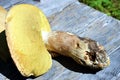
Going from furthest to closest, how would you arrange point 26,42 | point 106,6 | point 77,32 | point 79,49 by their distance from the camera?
point 106,6 < point 77,32 < point 79,49 < point 26,42

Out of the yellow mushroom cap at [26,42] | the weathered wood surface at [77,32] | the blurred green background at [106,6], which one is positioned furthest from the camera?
the blurred green background at [106,6]

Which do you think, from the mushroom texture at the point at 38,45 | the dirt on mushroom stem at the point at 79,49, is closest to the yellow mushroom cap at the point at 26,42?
the mushroom texture at the point at 38,45

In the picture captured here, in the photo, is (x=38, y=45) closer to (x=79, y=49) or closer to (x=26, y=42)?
(x=26, y=42)

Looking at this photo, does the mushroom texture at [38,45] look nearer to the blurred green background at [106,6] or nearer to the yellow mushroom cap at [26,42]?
the yellow mushroom cap at [26,42]

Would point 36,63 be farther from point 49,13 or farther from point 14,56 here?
point 49,13

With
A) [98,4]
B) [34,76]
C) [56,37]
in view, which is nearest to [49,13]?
[56,37]

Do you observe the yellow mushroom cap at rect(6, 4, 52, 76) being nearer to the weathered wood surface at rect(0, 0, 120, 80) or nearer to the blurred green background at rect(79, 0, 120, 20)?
the weathered wood surface at rect(0, 0, 120, 80)

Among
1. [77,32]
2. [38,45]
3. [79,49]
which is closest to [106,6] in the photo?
[77,32]
